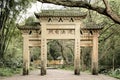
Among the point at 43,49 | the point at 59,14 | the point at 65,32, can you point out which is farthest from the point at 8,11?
the point at 65,32

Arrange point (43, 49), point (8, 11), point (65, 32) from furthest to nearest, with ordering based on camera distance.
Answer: point (8, 11), point (65, 32), point (43, 49)

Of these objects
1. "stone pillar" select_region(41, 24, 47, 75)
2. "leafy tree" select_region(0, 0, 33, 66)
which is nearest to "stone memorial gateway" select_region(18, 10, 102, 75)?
"stone pillar" select_region(41, 24, 47, 75)

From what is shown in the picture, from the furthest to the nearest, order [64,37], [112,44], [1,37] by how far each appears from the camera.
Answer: [112,44] → [1,37] → [64,37]

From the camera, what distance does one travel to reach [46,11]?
20906 mm

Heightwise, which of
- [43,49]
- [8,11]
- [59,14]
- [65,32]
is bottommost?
[43,49]

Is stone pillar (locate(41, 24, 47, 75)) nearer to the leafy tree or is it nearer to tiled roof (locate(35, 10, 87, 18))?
tiled roof (locate(35, 10, 87, 18))

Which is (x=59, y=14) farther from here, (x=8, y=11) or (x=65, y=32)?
(x=8, y=11)

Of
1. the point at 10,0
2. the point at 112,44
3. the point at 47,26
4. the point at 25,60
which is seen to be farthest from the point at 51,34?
the point at 112,44

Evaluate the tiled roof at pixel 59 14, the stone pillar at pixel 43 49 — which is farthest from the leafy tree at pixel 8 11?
the stone pillar at pixel 43 49

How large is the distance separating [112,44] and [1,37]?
9878mm

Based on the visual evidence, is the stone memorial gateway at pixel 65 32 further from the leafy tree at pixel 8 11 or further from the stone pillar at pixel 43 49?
the leafy tree at pixel 8 11

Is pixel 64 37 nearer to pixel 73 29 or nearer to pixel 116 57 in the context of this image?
pixel 73 29

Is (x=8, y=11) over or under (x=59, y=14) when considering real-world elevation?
over

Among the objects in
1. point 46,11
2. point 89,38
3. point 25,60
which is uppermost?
point 46,11
